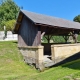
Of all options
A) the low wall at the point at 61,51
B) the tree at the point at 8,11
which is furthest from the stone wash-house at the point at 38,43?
the tree at the point at 8,11

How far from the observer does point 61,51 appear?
13.9 metres

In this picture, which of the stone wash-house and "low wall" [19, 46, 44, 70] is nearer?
"low wall" [19, 46, 44, 70]

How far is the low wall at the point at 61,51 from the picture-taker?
13.1 meters

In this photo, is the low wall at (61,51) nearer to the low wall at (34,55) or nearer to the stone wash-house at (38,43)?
the stone wash-house at (38,43)

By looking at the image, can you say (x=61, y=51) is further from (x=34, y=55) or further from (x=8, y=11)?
(x=8, y=11)

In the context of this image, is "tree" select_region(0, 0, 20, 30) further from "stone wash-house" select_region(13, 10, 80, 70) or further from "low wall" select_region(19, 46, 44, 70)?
"low wall" select_region(19, 46, 44, 70)

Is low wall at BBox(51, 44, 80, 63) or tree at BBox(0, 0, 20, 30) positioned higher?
tree at BBox(0, 0, 20, 30)

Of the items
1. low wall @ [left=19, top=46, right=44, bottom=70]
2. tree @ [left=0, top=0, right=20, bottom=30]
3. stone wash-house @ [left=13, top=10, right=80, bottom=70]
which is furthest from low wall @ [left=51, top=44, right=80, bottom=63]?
tree @ [left=0, top=0, right=20, bottom=30]

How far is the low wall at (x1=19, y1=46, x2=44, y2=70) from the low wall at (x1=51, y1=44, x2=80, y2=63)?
3.97ft

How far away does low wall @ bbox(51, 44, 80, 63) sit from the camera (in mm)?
13055

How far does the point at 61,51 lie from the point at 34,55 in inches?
97.8

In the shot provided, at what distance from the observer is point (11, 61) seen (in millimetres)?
14703

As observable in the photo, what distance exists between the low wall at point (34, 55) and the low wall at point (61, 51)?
3.97ft

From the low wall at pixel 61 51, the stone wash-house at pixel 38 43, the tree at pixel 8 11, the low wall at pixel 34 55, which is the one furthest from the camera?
the tree at pixel 8 11
